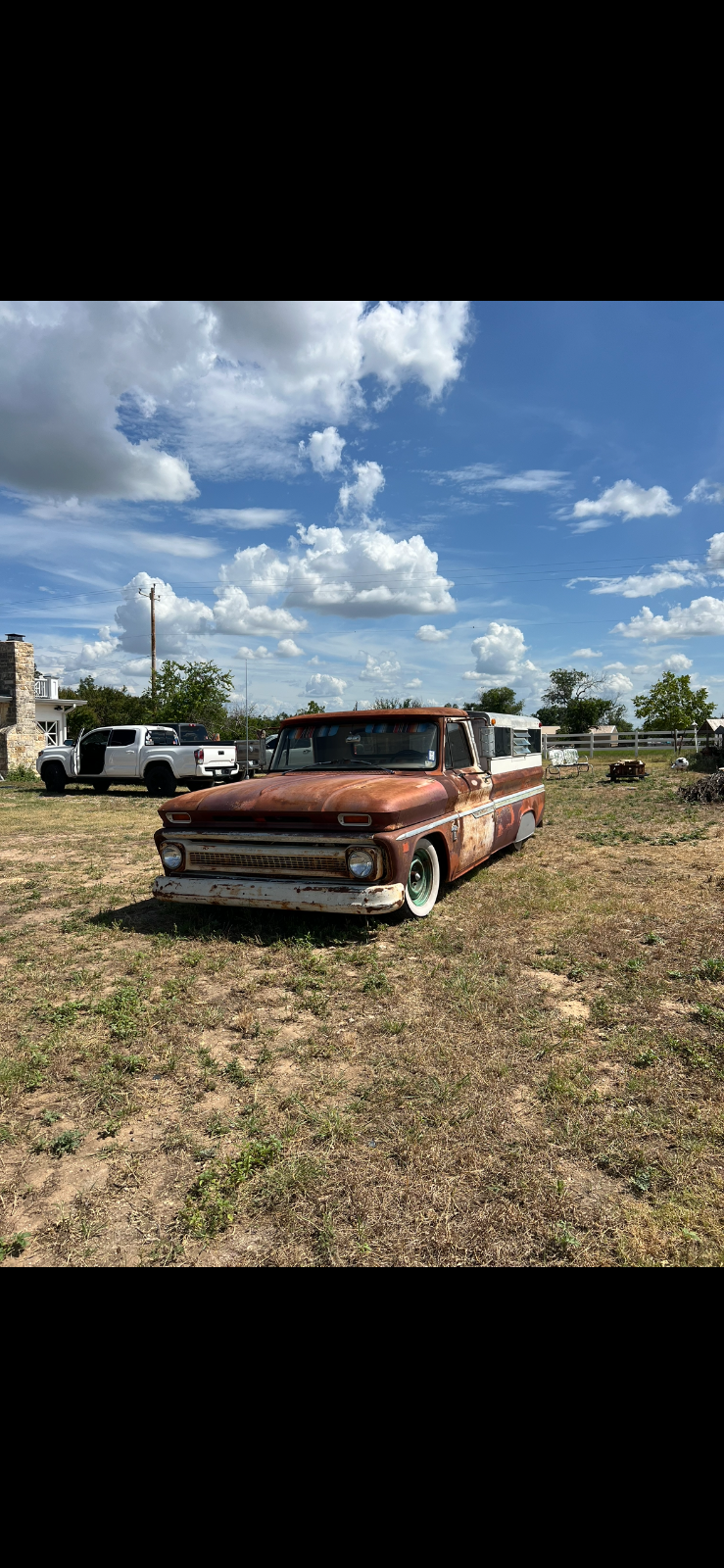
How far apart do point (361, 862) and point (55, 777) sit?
597 inches

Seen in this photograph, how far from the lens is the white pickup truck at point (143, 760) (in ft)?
52.3

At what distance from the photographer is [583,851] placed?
26.2ft

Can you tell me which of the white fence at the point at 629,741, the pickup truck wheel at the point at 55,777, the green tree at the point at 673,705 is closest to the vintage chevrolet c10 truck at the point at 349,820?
the pickup truck wheel at the point at 55,777

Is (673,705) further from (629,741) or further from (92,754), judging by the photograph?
(92,754)

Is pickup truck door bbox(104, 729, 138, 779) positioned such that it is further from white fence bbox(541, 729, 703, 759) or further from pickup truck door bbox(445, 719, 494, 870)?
white fence bbox(541, 729, 703, 759)

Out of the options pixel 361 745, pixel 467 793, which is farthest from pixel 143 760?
pixel 467 793

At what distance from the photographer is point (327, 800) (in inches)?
182

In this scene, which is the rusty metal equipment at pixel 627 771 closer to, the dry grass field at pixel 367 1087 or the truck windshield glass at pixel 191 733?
the truck windshield glass at pixel 191 733

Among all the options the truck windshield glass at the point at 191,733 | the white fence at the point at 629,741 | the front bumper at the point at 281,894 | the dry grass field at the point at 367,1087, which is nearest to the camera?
the dry grass field at the point at 367,1087

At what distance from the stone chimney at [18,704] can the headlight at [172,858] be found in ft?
78.6
